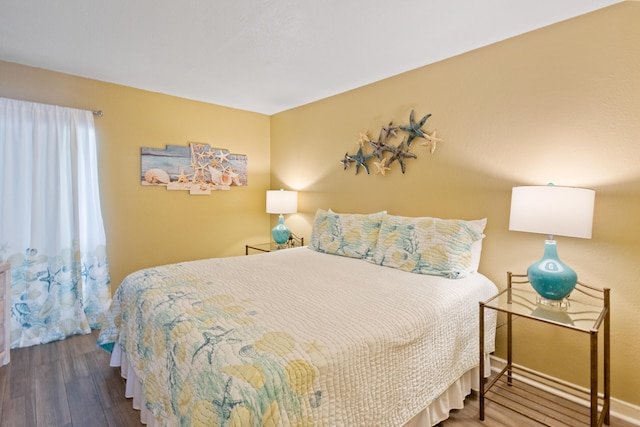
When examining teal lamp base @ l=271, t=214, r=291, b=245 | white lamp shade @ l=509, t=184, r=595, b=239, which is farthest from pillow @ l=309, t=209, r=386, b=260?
white lamp shade @ l=509, t=184, r=595, b=239

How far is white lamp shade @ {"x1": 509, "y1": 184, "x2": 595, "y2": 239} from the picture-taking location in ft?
5.34

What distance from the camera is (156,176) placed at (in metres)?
3.43

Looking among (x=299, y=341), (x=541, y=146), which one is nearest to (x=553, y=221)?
(x=541, y=146)

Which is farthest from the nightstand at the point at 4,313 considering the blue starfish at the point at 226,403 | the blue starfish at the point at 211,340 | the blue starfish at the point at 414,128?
the blue starfish at the point at 414,128

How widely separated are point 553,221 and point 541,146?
25.6 inches

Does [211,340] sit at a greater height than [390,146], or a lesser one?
lesser

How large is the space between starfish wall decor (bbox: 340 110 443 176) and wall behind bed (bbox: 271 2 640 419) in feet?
0.20

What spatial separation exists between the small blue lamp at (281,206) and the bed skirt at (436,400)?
1.92m

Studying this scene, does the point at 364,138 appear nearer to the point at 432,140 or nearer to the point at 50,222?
the point at 432,140

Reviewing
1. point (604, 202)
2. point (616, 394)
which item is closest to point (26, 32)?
point (604, 202)

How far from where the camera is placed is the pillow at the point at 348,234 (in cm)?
267

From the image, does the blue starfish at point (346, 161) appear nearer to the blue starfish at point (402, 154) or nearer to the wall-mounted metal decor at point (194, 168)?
the blue starfish at point (402, 154)

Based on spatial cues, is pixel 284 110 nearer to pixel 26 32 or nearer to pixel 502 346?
pixel 26 32

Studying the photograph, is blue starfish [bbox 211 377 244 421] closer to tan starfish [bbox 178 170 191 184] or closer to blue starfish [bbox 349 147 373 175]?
blue starfish [bbox 349 147 373 175]
